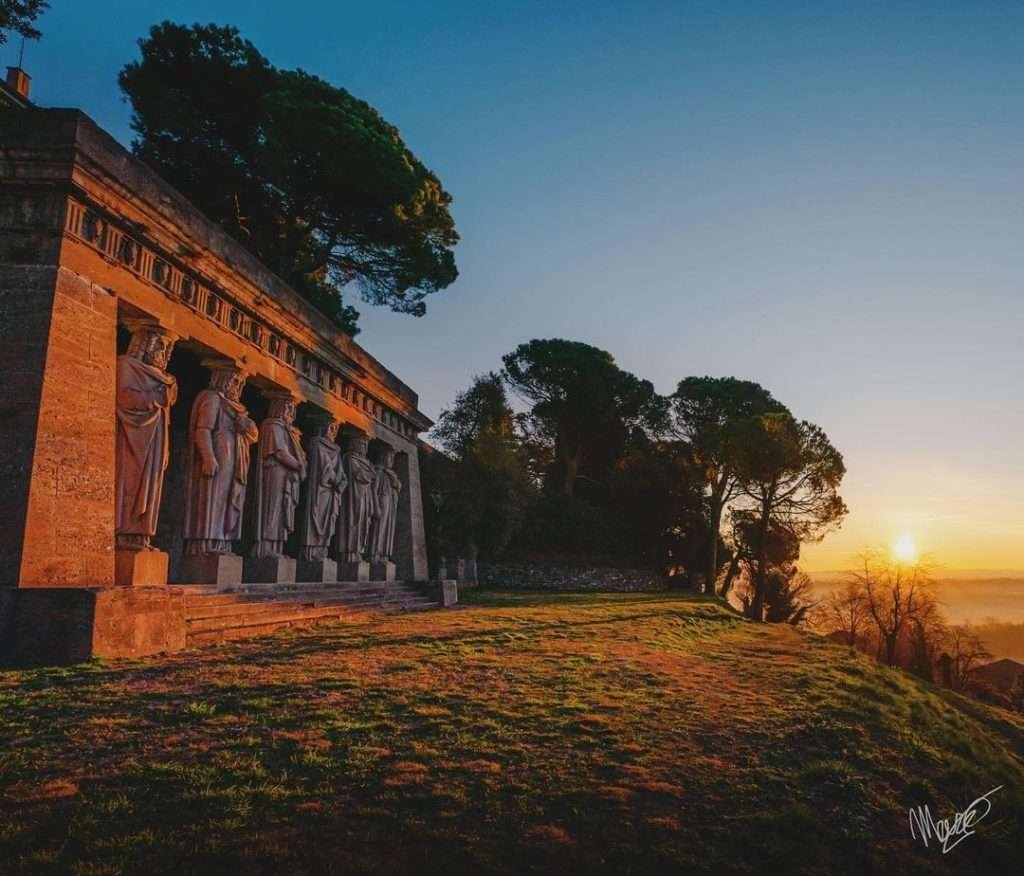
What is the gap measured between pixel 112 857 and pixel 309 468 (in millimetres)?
9992

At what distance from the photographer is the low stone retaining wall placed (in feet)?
85.4

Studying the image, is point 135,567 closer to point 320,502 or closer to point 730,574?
point 320,502

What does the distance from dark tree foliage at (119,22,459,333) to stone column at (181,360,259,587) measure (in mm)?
9768

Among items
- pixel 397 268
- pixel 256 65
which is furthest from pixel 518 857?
pixel 256 65

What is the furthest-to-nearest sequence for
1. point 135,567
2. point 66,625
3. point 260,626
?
1. point 260,626
2. point 135,567
3. point 66,625

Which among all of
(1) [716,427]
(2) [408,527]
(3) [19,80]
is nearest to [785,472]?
(1) [716,427]

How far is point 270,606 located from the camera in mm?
8742

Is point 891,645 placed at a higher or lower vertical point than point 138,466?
lower

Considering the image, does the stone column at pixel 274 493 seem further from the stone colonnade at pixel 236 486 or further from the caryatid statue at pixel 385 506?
the caryatid statue at pixel 385 506

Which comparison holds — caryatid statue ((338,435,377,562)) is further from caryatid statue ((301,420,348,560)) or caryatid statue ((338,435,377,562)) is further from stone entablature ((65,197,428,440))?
stone entablature ((65,197,428,440))

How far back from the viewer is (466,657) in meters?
6.87

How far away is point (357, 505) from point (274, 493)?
3146 mm

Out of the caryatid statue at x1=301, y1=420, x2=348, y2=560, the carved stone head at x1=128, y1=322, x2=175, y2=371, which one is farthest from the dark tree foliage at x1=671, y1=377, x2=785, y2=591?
the carved stone head at x1=128, y1=322, x2=175, y2=371

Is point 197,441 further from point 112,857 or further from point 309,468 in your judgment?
point 112,857
